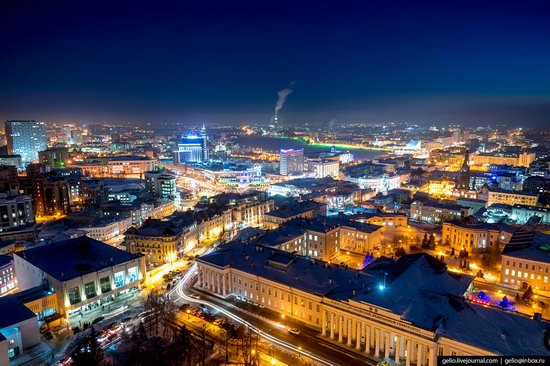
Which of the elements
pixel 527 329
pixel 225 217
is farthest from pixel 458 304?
pixel 225 217

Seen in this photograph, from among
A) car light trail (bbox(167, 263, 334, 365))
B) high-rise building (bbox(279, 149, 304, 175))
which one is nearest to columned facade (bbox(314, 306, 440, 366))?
car light trail (bbox(167, 263, 334, 365))

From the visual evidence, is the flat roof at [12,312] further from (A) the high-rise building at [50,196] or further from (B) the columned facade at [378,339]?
(A) the high-rise building at [50,196]

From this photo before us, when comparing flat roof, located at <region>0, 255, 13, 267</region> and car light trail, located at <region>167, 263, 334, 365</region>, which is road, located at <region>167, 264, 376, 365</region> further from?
flat roof, located at <region>0, 255, 13, 267</region>

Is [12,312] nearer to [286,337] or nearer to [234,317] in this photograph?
[234,317]

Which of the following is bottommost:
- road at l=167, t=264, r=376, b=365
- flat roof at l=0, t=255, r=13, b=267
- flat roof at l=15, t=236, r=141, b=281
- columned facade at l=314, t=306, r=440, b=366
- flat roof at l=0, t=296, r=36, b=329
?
road at l=167, t=264, r=376, b=365

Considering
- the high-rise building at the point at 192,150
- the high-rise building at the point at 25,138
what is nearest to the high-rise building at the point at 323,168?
the high-rise building at the point at 192,150
